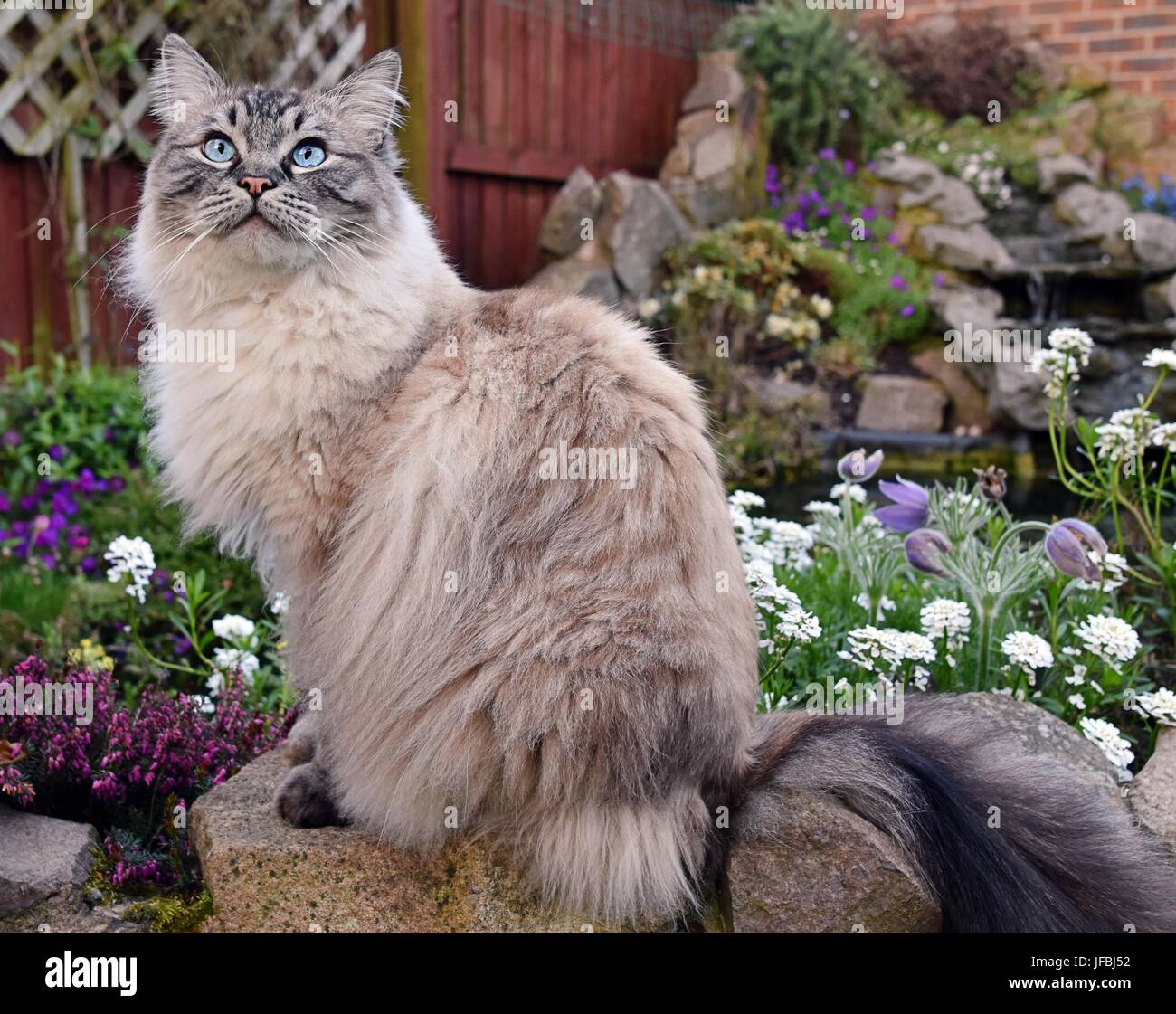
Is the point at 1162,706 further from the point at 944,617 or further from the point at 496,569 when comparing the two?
the point at 496,569

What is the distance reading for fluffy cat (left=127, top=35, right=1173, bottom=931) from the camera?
2162 mm

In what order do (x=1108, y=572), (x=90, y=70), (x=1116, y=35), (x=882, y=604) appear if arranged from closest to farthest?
(x=1108, y=572) < (x=882, y=604) < (x=90, y=70) < (x=1116, y=35)

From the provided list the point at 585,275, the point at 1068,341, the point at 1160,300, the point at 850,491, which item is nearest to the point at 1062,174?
the point at 1160,300

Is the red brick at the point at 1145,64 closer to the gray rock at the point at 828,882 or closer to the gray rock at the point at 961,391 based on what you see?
the gray rock at the point at 961,391

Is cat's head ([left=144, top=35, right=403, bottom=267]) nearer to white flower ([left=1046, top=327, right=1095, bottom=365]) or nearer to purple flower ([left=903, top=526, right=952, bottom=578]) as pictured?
purple flower ([left=903, top=526, right=952, bottom=578])

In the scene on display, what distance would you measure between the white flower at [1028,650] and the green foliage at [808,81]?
7094 mm

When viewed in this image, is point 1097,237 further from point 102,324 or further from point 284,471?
point 284,471

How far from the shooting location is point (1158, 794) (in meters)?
2.72

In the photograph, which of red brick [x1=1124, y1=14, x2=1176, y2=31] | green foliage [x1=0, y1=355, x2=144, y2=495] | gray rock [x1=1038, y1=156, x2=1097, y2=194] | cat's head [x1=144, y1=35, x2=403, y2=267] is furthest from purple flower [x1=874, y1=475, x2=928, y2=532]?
red brick [x1=1124, y1=14, x2=1176, y2=31]

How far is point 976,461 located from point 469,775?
5.57 m

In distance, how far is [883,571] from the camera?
134 inches

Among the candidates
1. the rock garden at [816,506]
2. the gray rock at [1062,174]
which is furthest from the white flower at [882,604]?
the gray rock at [1062,174]

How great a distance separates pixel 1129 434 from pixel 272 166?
2.63m

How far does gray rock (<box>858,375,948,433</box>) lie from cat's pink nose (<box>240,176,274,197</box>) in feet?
18.7
